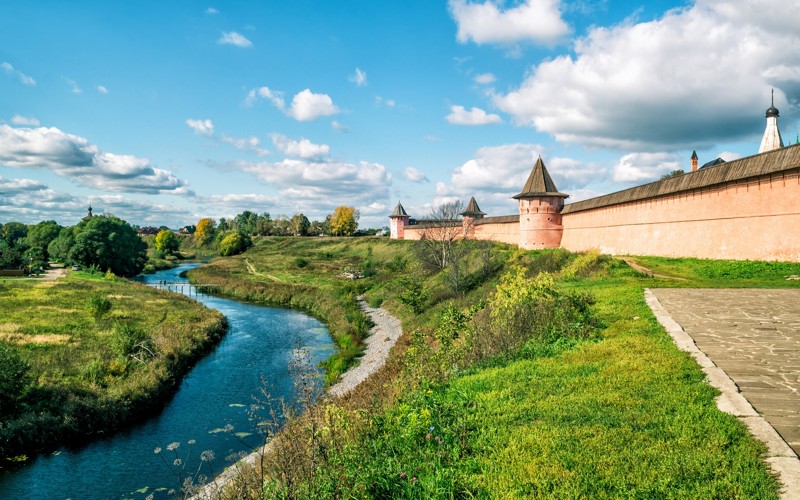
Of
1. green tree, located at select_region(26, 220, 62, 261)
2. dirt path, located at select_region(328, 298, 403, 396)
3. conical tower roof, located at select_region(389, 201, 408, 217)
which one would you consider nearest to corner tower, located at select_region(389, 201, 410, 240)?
conical tower roof, located at select_region(389, 201, 408, 217)

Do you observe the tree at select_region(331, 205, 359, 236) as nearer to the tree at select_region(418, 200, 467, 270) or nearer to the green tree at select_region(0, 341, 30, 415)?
the tree at select_region(418, 200, 467, 270)

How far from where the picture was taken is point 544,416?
15.7 ft

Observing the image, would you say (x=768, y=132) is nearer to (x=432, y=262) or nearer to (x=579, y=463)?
(x=432, y=262)

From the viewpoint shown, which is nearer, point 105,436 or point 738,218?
point 105,436

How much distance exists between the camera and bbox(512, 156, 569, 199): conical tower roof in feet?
94.6

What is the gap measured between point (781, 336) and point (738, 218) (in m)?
10.7

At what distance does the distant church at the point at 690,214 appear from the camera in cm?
1420

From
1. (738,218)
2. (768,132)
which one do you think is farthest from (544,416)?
(768,132)

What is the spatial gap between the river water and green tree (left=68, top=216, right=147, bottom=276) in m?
35.3

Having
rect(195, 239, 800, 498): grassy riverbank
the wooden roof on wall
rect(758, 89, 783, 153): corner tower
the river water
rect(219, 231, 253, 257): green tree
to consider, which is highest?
rect(758, 89, 783, 153): corner tower

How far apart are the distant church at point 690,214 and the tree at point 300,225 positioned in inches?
2644

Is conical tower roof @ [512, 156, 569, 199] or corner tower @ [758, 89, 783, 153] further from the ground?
corner tower @ [758, 89, 783, 153]

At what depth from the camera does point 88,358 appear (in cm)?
1519

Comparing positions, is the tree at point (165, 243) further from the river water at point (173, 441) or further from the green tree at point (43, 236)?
the river water at point (173, 441)
